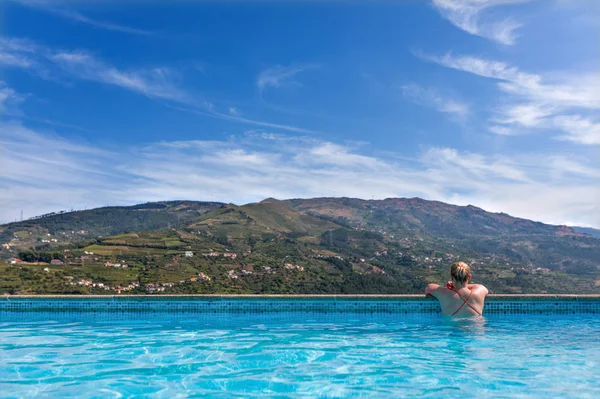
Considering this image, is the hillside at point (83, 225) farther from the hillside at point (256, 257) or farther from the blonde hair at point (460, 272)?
the blonde hair at point (460, 272)

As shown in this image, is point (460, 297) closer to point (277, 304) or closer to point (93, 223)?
point (277, 304)

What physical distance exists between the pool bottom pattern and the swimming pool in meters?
0.02

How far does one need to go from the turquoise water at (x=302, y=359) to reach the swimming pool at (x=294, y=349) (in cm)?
2

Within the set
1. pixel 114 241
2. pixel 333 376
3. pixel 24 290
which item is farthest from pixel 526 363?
pixel 114 241

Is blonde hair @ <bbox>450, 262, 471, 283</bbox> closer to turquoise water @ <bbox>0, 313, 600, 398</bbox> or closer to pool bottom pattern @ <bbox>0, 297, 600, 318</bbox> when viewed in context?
turquoise water @ <bbox>0, 313, 600, 398</bbox>

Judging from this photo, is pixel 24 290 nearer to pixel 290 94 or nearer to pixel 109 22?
pixel 109 22

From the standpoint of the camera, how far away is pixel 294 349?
22.4 feet

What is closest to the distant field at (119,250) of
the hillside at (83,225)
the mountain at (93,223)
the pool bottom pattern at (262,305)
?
the hillside at (83,225)

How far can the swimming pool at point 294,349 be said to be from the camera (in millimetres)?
4855

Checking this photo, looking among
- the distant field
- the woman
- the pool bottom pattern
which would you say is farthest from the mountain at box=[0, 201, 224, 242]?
the woman

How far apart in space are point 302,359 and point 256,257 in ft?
206

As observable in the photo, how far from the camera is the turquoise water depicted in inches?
188

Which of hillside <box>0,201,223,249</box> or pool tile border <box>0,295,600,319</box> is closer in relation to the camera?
pool tile border <box>0,295,600,319</box>

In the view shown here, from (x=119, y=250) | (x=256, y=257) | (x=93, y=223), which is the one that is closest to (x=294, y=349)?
(x=119, y=250)
